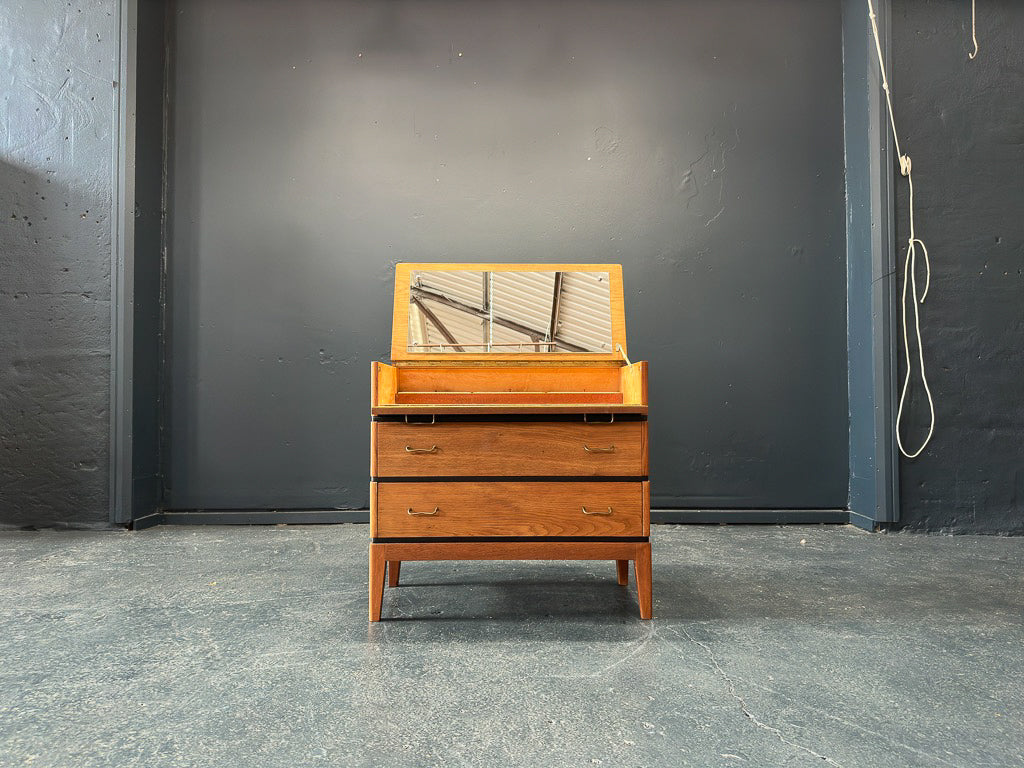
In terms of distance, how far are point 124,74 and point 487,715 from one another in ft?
11.3

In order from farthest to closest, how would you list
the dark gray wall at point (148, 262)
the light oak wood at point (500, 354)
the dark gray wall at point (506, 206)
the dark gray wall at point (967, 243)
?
the dark gray wall at point (506, 206) → the dark gray wall at point (148, 262) → the dark gray wall at point (967, 243) → the light oak wood at point (500, 354)

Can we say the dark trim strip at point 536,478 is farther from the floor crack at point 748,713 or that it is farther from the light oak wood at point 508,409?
the floor crack at point 748,713

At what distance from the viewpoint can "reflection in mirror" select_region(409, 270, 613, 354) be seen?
2148mm

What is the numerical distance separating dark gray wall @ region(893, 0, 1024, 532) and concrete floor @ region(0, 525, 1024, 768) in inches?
23.2

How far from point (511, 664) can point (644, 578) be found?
0.49 metres

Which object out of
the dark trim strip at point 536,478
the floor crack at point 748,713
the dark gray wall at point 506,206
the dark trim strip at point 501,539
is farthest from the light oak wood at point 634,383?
the dark gray wall at point 506,206

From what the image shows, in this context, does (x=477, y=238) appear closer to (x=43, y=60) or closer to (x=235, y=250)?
(x=235, y=250)

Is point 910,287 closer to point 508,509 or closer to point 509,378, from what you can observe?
point 509,378

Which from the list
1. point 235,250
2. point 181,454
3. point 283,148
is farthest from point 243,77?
point 181,454

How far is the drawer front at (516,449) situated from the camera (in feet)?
5.46

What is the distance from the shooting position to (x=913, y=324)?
2.82 m

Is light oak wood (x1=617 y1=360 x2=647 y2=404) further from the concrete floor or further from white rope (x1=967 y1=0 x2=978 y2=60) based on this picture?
white rope (x1=967 y1=0 x2=978 y2=60)

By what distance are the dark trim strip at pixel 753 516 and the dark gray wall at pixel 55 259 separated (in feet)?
9.47

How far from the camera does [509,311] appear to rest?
7.27 feet
